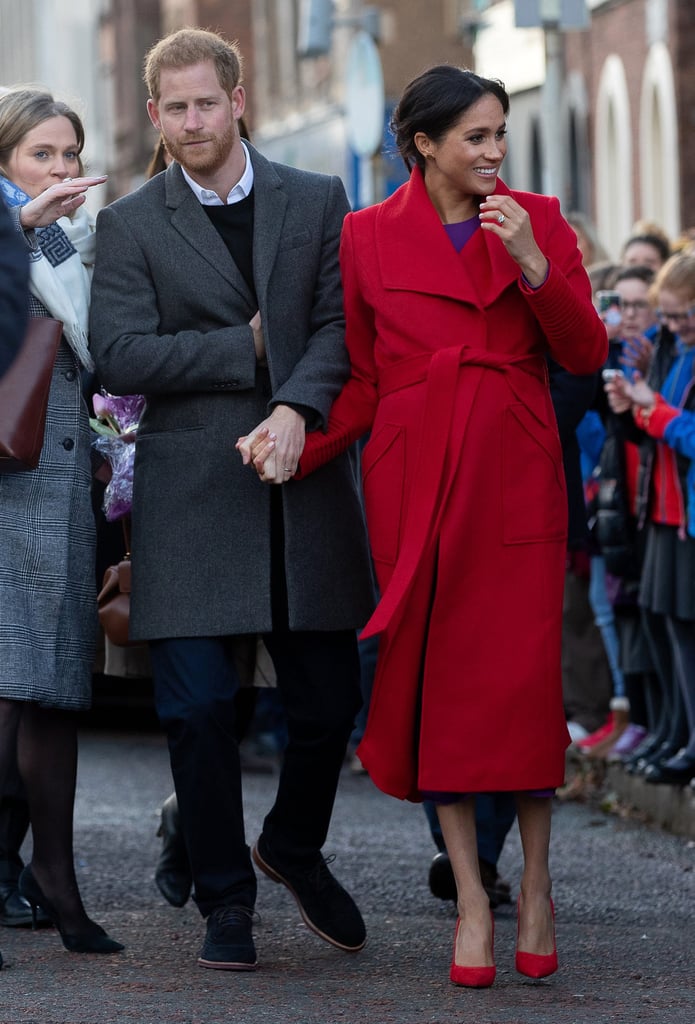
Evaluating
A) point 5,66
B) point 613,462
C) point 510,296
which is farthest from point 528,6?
point 5,66

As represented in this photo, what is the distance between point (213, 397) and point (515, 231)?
0.91 metres

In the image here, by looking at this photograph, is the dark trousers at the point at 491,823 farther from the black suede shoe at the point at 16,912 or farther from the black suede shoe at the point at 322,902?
the black suede shoe at the point at 16,912

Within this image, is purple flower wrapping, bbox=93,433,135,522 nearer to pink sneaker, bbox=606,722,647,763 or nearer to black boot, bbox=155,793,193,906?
black boot, bbox=155,793,193,906

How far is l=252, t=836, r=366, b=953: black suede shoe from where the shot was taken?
235 inches

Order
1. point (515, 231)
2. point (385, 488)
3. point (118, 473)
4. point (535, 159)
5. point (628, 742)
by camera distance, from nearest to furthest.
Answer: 1. point (515, 231)
2. point (385, 488)
3. point (118, 473)
4. point (628, 742)
5. point (535, 159)

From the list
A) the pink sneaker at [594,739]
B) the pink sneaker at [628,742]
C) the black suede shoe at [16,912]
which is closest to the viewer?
the black suede shoe at [16,912]

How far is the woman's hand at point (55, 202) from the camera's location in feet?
18.4

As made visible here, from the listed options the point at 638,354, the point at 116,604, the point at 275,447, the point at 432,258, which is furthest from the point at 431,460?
the point at 638,354

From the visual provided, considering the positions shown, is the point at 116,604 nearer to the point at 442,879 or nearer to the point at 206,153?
the point at 206,153

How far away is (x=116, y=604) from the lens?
19.7ft

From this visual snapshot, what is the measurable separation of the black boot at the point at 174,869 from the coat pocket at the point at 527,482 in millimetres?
1459

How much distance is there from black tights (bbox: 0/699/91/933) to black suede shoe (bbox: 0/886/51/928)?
0.44m

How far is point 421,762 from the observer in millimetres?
5566

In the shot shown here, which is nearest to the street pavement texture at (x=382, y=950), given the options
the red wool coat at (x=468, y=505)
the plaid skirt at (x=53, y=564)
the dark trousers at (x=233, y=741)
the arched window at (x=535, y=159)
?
the dark trousers at (x=233, y=741)
